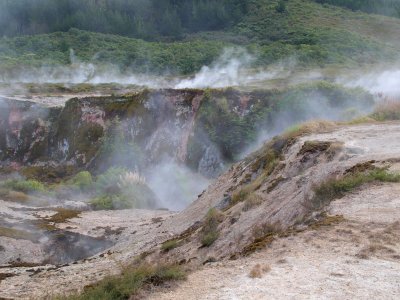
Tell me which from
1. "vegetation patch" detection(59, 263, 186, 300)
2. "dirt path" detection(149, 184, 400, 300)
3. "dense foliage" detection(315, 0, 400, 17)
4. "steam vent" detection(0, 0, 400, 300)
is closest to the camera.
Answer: "dirt path" detection(149, 184, 400, 300)

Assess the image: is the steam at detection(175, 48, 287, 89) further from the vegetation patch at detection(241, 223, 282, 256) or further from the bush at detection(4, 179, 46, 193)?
the vegetation patch at detection(241, 223, 282, 256)

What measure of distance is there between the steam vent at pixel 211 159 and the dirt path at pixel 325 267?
49 millimetres

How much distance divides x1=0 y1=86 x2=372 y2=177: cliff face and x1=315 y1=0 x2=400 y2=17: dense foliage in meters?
67.6

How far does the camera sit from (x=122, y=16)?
127688mm

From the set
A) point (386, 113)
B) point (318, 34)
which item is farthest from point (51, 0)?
point (386, 113)

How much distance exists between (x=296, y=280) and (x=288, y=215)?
5356mm

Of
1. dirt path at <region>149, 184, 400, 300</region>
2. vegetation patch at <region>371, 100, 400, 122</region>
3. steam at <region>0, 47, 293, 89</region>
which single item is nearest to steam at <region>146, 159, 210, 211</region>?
vegetation patch at <region>371, 100, 400, 122</region>

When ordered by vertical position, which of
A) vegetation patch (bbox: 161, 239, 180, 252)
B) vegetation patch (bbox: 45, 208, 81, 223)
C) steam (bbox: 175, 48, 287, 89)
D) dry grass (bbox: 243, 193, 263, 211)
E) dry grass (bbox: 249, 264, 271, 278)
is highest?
dry grass (bbox: 249, 264, 271, 278)

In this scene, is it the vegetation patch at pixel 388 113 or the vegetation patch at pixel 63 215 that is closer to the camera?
the vegetation patch at pixel 388 113

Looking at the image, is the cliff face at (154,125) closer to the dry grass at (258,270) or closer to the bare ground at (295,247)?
the bare ground at (295,247)

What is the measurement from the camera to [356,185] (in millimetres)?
16344

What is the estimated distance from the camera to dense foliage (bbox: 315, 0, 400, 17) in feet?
345

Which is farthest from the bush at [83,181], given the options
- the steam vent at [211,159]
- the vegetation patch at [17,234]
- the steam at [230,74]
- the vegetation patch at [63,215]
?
the steam at [230,74]

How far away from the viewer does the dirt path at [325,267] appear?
10.8 m
